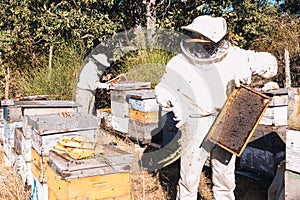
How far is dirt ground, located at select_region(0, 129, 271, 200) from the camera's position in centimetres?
318

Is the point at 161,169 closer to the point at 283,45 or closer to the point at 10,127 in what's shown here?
the point at 10,127

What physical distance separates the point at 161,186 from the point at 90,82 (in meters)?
3.28

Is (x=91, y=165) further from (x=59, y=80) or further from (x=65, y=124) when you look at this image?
(x=59, y=80)

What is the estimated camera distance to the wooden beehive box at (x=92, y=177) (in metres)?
2.10

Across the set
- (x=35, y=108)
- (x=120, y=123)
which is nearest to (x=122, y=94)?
(x=120, y=123)

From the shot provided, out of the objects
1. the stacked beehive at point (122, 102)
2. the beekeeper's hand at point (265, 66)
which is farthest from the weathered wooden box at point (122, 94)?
the beekeeper's hand at point (265, 66)

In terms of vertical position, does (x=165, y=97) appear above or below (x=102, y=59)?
below

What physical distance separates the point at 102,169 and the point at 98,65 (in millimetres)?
5061

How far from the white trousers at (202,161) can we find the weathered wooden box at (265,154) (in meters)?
0.53

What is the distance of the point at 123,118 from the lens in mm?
4820

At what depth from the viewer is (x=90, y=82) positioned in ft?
21.2

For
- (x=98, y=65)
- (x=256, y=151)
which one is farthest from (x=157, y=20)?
(x=256, y=151)

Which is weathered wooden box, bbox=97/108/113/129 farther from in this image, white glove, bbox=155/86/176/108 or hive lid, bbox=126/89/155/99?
white glove, bbox=155/86/176/108

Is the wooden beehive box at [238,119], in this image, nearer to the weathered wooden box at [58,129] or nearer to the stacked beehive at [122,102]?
the weathered wooden box at [58,129]
